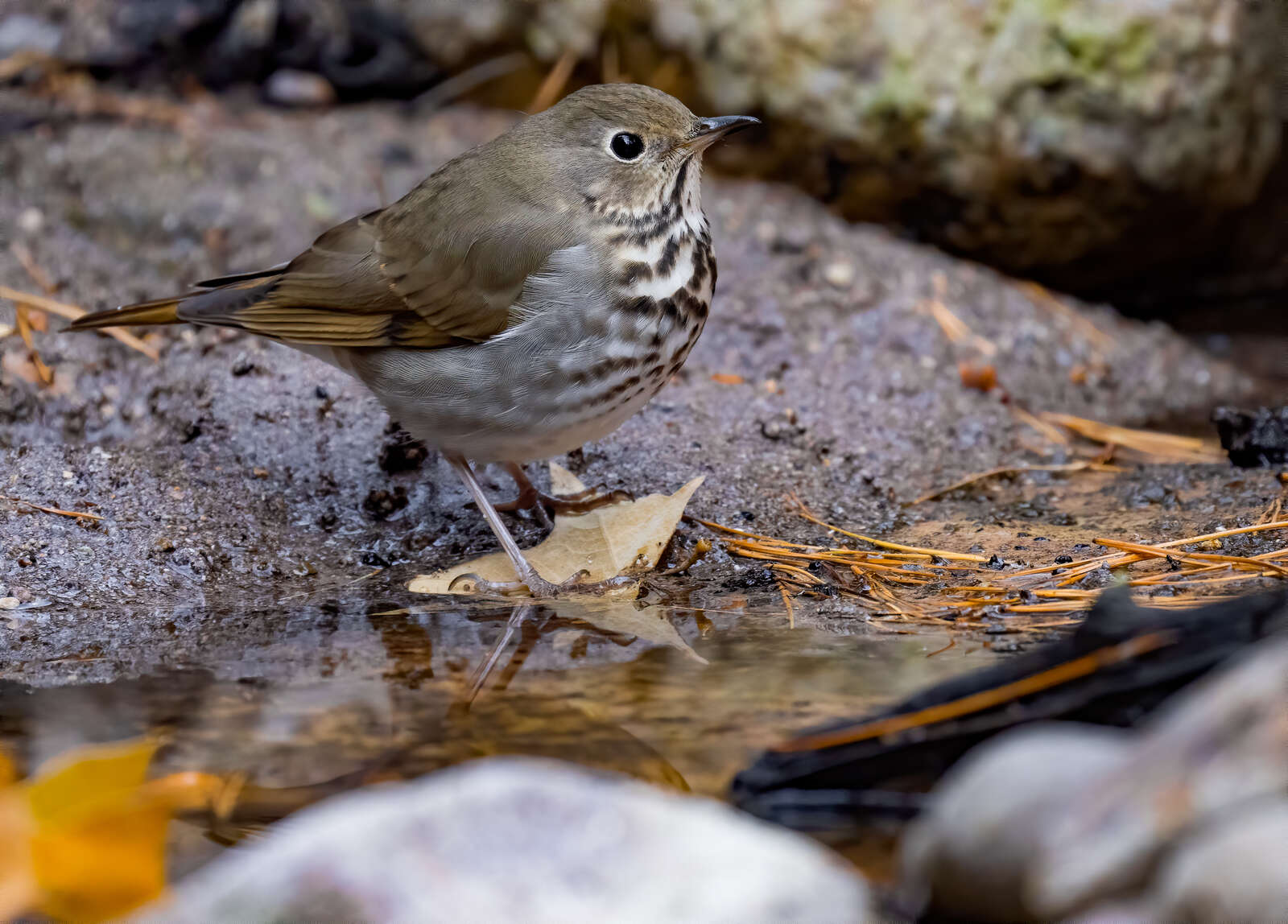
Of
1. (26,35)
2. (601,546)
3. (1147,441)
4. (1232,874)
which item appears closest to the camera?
(1232,874)

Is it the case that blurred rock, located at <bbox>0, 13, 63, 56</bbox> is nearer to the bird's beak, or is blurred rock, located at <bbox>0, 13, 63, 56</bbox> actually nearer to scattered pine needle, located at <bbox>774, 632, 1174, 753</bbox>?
the bird's beak

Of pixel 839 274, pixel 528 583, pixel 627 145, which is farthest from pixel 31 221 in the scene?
pixel 839 274

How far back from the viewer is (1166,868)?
1.61 metres

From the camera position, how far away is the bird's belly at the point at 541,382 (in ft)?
10.8

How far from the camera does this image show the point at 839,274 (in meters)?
5.17

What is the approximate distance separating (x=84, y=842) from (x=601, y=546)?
5.74ft

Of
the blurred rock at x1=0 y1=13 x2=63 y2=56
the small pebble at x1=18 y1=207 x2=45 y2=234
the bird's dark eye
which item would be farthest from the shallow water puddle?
the blurred rock at x1=0 y1=13 x2=63 y2=56

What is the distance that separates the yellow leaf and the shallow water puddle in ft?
0.30

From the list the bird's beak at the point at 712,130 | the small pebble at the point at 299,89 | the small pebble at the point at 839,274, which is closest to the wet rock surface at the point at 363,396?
the small pebble at the point at 839,274

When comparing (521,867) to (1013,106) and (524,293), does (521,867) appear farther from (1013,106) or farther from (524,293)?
(1013,106)

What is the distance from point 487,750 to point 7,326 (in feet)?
10.4

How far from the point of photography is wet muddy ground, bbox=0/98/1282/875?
8.12ft

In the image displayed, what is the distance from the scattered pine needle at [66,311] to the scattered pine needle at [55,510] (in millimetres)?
Result: 1010

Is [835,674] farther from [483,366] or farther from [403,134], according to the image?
[403,134]
